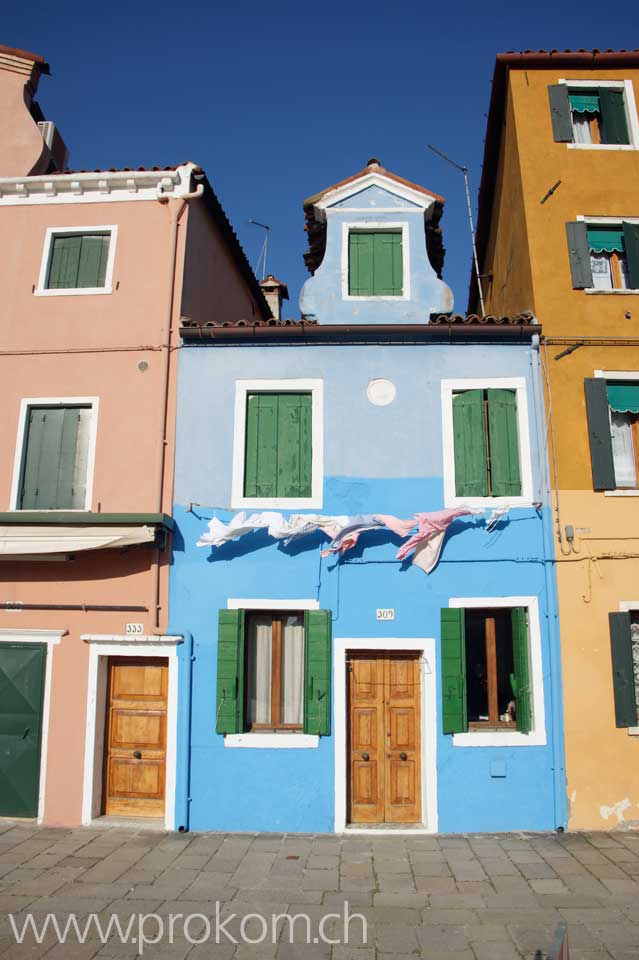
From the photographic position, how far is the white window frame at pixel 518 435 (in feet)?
30.4

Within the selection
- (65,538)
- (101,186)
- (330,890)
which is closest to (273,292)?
(101,186)

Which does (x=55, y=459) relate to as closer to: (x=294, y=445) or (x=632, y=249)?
(x=294, y=445)

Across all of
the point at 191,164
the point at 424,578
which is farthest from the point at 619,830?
the point at 191,164

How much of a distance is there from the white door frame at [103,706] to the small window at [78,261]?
5630mm

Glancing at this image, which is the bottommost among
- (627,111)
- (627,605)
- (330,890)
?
(330,890)

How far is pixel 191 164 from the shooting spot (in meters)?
10.7

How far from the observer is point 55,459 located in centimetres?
980

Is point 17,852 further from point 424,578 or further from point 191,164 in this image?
point 191,164

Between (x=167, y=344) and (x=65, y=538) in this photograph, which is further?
(x=167, y=344)

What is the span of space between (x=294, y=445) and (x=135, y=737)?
4.78m

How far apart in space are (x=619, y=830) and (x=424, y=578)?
4055 mm

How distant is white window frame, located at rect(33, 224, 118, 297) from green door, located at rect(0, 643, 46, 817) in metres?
5.48

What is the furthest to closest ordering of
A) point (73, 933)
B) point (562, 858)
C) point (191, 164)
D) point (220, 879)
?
1. point (191, 164)
2. point (562, 858)
3. point (220, 879)
4. point (73, 933)

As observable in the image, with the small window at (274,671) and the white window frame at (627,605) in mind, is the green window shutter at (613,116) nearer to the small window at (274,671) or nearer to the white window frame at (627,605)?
the white window frame at (627,605)
